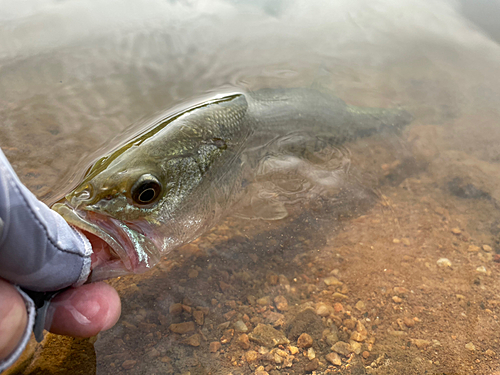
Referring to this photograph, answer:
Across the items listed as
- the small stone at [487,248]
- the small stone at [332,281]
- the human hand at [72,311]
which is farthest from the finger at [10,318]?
the small stone at [487,248]

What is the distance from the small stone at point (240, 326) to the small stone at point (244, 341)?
34 millimetres

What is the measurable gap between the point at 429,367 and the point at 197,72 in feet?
13.1

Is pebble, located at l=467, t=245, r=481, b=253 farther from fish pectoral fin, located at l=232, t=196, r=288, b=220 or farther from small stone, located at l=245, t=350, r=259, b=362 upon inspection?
small stone, located at l=245, t=350, r=259, b=362

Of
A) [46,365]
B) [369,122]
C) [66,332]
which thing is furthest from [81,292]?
[369,122]

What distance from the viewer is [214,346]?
1987mm

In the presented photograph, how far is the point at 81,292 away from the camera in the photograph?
1557 mm

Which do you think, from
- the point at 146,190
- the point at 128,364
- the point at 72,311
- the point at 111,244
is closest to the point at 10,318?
the point at 72,311

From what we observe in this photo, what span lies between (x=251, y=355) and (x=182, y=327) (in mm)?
475

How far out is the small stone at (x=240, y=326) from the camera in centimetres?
211

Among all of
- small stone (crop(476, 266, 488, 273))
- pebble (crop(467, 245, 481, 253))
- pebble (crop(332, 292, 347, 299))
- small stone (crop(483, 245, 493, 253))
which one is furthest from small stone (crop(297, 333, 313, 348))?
small stone (crop(483, 245, 493, 253))

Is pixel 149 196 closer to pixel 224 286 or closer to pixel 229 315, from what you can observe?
pixel 224 286

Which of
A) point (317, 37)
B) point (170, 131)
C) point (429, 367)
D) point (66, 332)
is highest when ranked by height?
point (317, 37)

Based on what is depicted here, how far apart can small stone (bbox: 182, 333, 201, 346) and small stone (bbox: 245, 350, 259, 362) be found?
32 centimetres

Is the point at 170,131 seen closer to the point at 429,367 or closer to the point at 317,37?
the point at 429,367
